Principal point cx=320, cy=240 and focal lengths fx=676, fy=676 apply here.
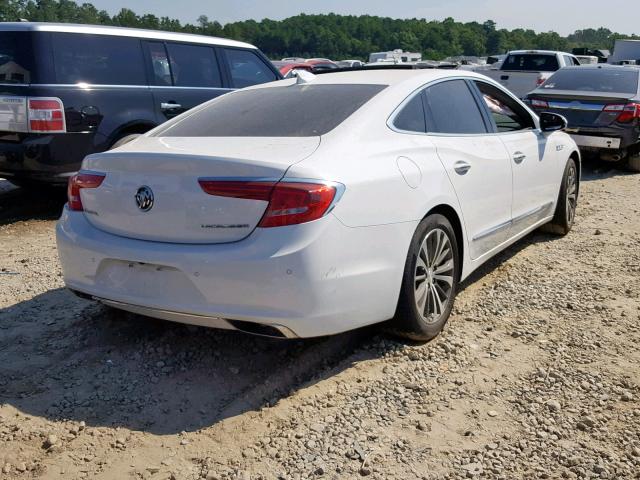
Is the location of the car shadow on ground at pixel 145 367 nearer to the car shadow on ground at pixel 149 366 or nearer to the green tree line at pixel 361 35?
the car shadow on ground at pixel 149 366

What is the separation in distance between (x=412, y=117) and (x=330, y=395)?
1.65 meters

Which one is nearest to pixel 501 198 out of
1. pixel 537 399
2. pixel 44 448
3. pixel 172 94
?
pixel 537 399

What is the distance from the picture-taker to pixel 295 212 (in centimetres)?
295

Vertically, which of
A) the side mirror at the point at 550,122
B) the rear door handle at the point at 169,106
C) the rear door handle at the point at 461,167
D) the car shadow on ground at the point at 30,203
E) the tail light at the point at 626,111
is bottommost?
the car shadow on ground at the point at 30,203

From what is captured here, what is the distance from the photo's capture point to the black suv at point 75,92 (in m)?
6.21

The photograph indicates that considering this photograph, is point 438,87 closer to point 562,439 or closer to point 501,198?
point 501,198

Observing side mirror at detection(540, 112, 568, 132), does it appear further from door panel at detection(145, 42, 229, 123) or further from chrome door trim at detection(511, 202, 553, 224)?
door panel at detection(145, 42, 229, 123)

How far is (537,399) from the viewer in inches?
126

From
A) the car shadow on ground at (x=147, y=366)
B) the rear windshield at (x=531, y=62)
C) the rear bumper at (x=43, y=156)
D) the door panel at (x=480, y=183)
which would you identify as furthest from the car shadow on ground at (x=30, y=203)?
the rear windshield at (x=531, y=62)

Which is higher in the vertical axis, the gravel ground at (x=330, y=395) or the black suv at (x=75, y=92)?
the black suv at (x=75, y=92)

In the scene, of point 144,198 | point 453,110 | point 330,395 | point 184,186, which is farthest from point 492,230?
point 144,198

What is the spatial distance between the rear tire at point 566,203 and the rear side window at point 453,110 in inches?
65.1

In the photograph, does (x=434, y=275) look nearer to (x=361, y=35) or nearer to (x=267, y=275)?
(x=267, y=275)

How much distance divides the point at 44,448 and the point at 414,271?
1911 millimetres
